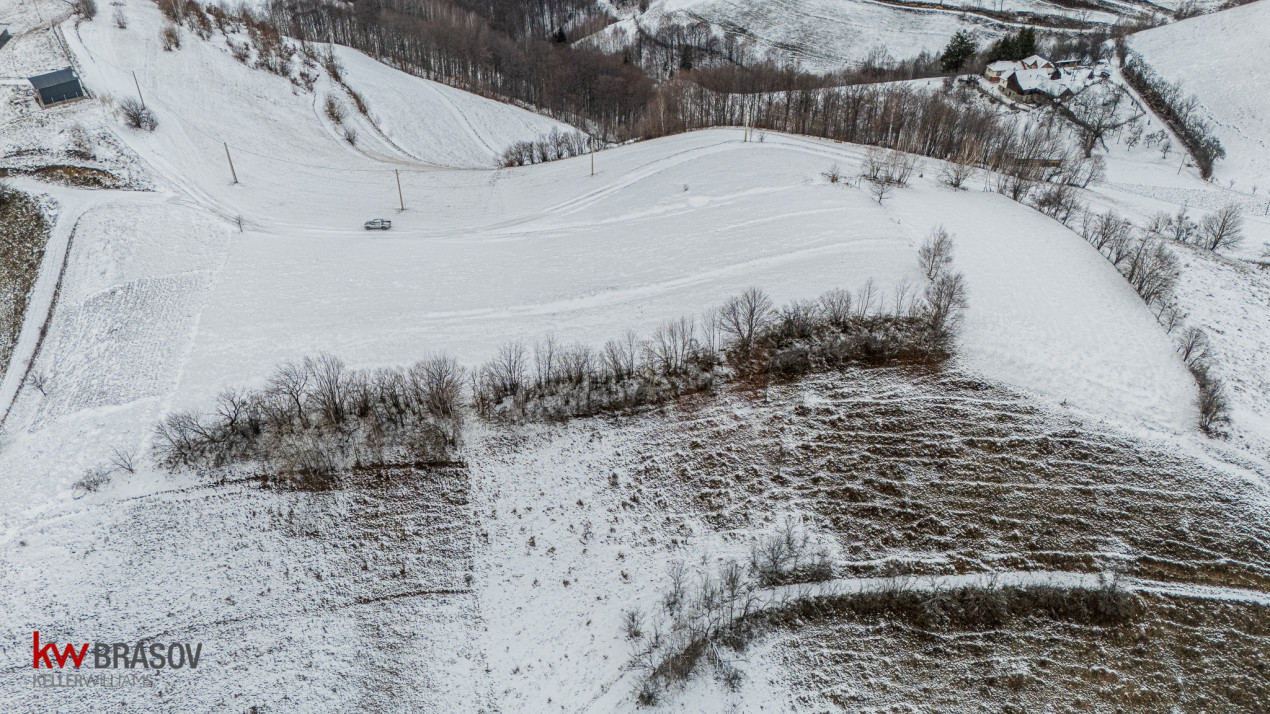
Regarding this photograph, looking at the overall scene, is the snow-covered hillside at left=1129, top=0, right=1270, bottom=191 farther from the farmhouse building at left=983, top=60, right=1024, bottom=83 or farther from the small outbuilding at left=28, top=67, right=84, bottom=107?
the small outbuilding at left=28, top=67, right=84, bottom=107

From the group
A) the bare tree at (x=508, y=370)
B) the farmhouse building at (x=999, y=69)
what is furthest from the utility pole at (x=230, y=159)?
the farmhouse building at (x=999, y=69)

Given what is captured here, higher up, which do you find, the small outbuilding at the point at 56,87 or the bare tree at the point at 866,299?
the small outbuilding at the point at 56,87

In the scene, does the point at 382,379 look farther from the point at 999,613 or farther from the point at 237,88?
the point at 237,88

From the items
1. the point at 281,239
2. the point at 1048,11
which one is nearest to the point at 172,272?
the point at 281,239

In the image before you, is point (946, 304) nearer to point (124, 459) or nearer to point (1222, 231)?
point (1222, 231)

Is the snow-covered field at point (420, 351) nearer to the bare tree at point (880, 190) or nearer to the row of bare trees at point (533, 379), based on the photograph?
the bare tree at point (880, 190)

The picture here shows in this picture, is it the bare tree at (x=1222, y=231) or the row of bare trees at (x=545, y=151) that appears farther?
the row of bare trees at (x=545, y=151)
